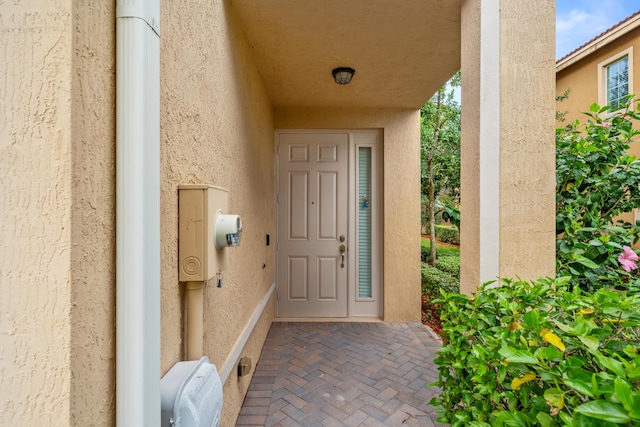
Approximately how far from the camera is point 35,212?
616mm

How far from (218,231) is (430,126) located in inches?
235

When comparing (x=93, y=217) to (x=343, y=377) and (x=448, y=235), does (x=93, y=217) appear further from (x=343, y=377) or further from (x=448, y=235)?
(x=448, y=235)

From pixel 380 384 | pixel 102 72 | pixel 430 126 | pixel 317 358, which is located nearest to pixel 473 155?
pixel 102 72

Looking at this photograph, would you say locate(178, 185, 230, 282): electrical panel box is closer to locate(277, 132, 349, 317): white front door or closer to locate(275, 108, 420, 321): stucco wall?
locate(277, 132, 349, 317): white front door

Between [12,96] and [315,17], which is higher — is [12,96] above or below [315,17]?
below

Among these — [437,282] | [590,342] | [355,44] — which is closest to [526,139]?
[590,342]

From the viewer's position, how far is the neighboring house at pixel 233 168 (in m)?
0.62

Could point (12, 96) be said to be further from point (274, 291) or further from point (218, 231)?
point (274, 291)

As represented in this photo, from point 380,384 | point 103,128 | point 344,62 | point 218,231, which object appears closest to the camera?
point 103,128

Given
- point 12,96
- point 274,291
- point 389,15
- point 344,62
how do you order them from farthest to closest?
point 274,291 → point 344,62 → point 389,15 → point 12,96

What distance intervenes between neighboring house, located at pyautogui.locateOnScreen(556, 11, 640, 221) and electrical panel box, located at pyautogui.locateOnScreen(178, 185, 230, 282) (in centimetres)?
712

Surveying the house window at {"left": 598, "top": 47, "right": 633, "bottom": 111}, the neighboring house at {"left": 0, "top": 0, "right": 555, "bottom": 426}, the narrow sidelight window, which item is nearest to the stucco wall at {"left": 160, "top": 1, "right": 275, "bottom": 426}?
the neighboring house at {"left": 0, "top": 0, "right": 555, "bottom": 426}

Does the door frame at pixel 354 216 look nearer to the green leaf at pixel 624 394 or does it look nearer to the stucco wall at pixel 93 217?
the stucco wall at pixel 93 217

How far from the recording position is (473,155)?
1.63m
